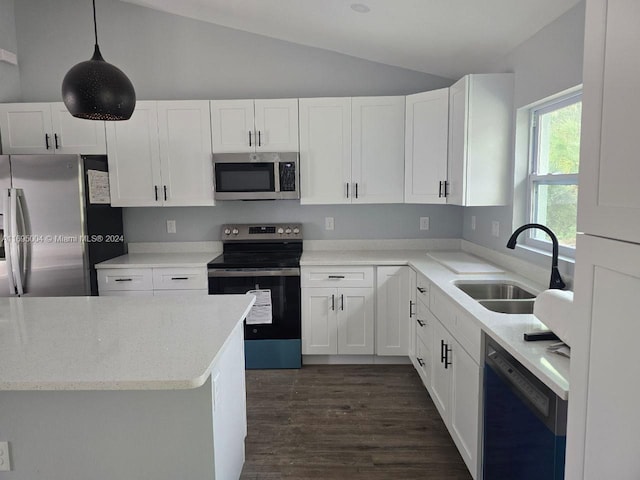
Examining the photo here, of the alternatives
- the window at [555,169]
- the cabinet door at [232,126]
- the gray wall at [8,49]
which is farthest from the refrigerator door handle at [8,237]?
the window at [555,169]

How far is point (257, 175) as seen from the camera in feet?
10.8

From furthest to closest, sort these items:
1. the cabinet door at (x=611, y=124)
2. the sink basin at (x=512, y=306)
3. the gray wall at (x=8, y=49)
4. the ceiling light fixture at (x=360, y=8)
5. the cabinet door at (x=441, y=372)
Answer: the gray wall at (x=8, y=49)
the ceiling light fixture at (x=360, y=8)
the cabinet door at (x=441, y=372)
the sink basin at (x=512, y=306)
the cabinet door at (x=611, y=124)

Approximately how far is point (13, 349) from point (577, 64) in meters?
2.66

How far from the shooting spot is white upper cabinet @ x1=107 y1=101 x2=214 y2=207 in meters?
3.30

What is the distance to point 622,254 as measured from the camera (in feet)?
2.60

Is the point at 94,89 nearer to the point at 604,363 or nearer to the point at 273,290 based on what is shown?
the point at 604,363

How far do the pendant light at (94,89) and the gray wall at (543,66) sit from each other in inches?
81.3

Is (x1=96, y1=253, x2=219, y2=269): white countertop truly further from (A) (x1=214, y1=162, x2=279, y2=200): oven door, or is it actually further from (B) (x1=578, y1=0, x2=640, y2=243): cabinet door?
(B) (x1=578, y1=0, x2=640, y2=243): cabinet door

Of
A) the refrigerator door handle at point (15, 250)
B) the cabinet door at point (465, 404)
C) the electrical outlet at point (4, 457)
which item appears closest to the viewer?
the electrical outlet at point (4, 457)

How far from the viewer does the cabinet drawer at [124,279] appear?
3.17 metres

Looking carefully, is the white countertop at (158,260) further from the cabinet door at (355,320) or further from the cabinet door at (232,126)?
the cabinet door at (355,320)

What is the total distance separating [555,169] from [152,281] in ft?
9.63

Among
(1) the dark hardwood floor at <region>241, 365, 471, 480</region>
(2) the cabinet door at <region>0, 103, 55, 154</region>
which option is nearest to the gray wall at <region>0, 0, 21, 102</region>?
(2) the cabinet door at <region>0, 103, 55, 154</region>

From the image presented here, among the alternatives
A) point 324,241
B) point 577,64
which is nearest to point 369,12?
point 577,64
